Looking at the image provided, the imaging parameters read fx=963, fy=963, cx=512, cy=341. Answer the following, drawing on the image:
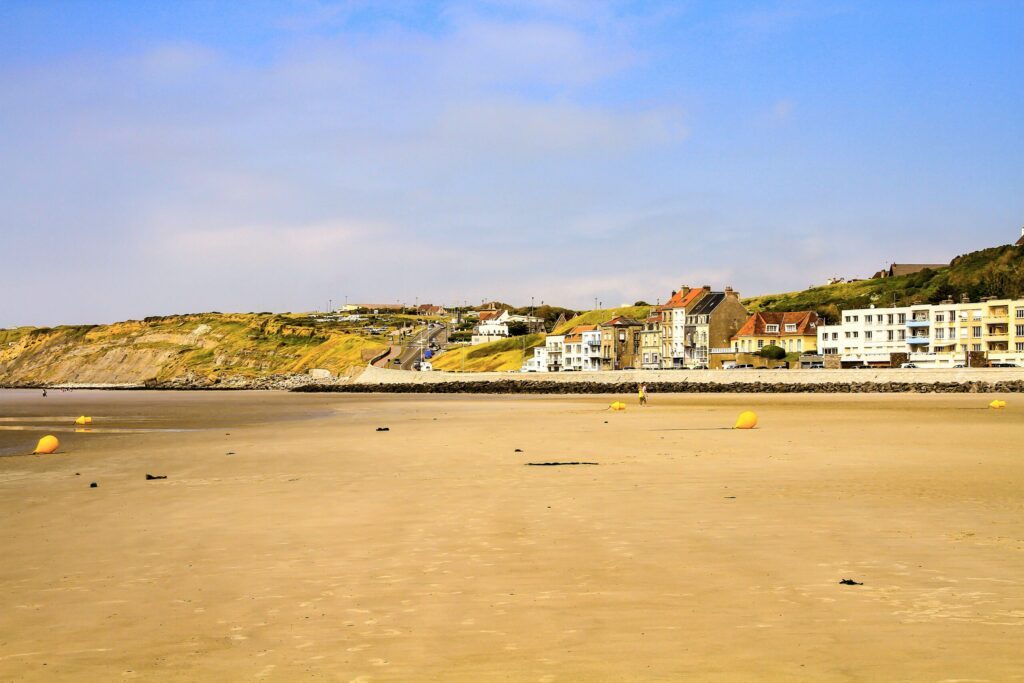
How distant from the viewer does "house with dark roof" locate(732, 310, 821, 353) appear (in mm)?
120062

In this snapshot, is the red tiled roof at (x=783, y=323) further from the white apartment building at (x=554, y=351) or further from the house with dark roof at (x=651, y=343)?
the white apartment building at (x=554, y=351)

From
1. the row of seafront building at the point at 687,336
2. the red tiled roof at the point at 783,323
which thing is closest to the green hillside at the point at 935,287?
the red tiled roof at the point at 783,323

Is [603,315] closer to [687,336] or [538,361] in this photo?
[538,361]

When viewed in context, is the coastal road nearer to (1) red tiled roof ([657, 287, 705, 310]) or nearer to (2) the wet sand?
(1) red tiled roof ([657, 287, 705, 310])

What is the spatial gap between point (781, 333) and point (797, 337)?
200 cm

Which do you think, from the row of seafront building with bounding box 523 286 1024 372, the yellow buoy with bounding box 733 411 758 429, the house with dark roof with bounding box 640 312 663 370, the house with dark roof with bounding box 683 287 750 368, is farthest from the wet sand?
the house with dark roof with bounding box 640 312 663 370

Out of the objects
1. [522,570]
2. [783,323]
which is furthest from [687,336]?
[522,570]

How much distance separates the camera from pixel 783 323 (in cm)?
12175

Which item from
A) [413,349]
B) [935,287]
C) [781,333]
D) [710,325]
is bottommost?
[413,349]

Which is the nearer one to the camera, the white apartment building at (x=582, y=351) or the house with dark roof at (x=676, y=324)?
the house with dark roof at (x=676, y=324)

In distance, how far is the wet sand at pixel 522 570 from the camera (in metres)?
6.86

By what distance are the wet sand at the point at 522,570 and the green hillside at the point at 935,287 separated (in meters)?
107

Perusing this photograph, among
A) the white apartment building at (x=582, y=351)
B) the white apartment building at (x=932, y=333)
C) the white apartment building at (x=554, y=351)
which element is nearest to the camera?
the white apartment building at (x=932, y=333)

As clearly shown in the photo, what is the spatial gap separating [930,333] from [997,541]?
348 feet
